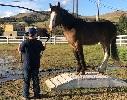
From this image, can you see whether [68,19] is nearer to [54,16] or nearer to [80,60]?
[54,16]

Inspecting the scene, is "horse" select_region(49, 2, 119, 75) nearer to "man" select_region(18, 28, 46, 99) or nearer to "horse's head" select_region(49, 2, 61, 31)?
"horse's head" select_region(49, 2, 61, 31)

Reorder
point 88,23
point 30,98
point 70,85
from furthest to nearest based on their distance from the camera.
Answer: point 88,23, point 70,85, point 30,98

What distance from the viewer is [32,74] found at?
1011cm

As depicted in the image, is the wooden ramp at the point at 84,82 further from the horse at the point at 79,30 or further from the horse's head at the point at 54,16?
the horse's head at the point at 54,16

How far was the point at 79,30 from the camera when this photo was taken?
453 inches

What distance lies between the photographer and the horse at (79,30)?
1121cm

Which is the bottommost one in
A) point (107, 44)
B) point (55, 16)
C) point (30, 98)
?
point (30, 98)

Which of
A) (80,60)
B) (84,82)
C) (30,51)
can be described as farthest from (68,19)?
(30,51)

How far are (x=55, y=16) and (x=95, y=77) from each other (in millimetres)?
2038

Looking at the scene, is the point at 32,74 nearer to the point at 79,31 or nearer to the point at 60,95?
the point at 60,95

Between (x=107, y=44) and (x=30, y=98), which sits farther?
(x=107, y=44)

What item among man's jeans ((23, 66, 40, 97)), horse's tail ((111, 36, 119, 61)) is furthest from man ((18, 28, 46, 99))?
horse's tail ((111, 36, 119, 61))

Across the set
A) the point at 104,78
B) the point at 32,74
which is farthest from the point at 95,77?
the point at 32,74

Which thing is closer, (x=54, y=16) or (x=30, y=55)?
(x=30, y=55)
